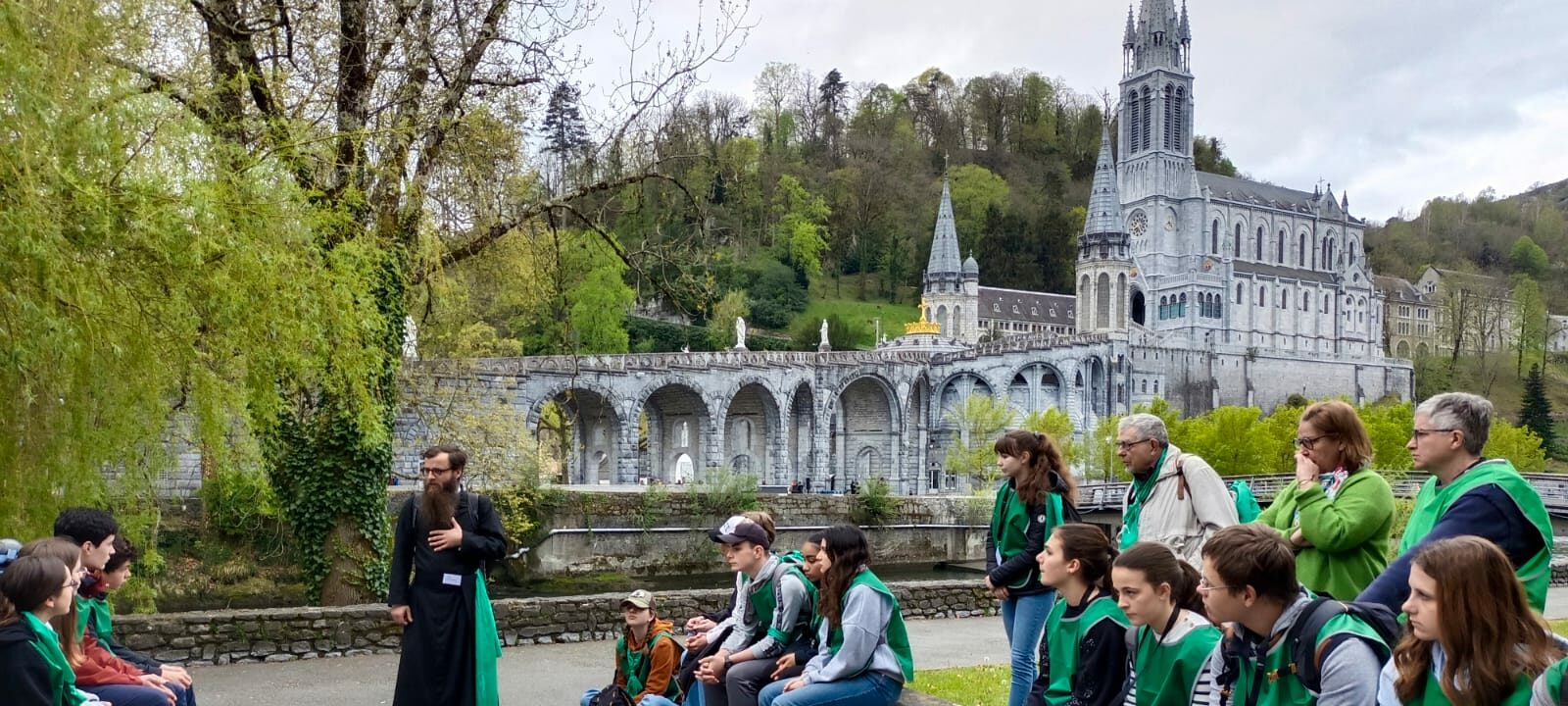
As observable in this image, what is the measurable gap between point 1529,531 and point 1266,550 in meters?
0.98

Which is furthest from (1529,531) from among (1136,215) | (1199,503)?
(1136,215)

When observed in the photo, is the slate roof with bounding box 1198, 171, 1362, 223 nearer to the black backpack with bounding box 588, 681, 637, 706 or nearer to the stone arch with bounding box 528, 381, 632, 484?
the stone arch with bounding box 528, 381, 632, 484

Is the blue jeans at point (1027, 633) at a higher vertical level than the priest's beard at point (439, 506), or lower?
lower

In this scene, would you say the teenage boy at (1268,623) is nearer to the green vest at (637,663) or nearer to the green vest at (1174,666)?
the green vest at (1174,666)

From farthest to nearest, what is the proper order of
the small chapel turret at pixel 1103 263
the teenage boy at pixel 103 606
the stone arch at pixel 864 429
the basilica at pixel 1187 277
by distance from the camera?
the small chapel turret at pixel 1103 263 < the basilica at pixel 1187 277 < the stone arch at pixel 864 429 < the teenage boy at pixel 103 606

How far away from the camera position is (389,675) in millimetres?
9211

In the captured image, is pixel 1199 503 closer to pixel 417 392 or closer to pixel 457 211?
pixel 457 211

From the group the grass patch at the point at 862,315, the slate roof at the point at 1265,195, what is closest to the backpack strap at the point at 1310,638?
the grass patch at the point at 862,315

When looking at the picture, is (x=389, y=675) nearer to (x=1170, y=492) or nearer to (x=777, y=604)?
(x=777, y=604)

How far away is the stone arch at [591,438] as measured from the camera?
41688 mm

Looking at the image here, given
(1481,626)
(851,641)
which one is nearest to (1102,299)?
(851,641)

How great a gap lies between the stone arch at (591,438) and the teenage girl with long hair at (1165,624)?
122 feet

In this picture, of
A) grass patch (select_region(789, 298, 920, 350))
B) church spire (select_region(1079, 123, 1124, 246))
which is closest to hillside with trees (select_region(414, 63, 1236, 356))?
grass patch (select_region(789, 298, 920, 350))

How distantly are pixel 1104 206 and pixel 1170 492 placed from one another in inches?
2727
